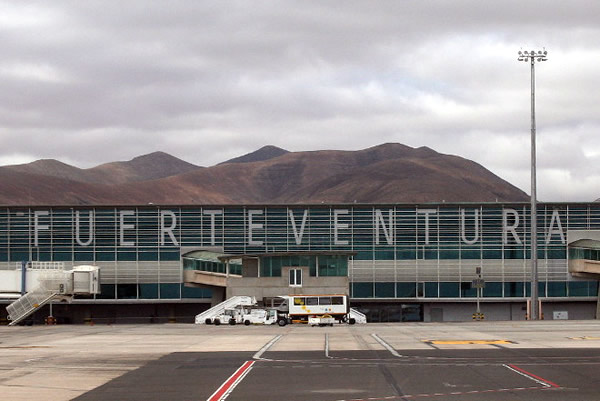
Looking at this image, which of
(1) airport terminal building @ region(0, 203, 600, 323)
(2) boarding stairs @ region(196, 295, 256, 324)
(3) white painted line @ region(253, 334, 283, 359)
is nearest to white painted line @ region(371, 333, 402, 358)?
(3) white painted line @ region(253, 334, 283, 359)

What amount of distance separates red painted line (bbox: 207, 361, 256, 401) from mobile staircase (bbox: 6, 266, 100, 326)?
62.3 metres

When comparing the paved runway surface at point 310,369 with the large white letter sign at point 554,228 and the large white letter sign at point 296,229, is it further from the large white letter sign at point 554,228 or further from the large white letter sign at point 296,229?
the large white letter sign at point 554,228

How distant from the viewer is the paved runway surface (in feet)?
88.1

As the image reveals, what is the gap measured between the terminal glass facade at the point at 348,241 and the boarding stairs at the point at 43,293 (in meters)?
14.7

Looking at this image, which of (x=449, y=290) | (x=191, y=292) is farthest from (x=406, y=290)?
(x=191, y=292)

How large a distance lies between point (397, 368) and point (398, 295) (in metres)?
80.5

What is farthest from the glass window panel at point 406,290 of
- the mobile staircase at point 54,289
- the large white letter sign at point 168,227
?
the mobile staircase at point 54,289

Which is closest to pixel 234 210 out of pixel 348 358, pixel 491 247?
pixel 491 247

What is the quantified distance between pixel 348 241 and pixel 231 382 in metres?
84.9

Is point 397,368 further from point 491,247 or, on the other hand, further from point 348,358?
point 491,247

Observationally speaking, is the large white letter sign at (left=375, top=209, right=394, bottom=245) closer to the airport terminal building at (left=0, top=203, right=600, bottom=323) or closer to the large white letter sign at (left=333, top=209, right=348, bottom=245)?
the airport terminal building at (left=0, top=203, right=600, bottom=323)

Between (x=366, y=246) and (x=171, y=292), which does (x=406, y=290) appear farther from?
(x=171, y=292)

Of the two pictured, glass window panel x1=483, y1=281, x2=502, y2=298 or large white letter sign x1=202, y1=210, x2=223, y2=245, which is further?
large white letter sign x1=202, y1=210, x2=223, y2=245

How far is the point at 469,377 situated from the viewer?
100ft
